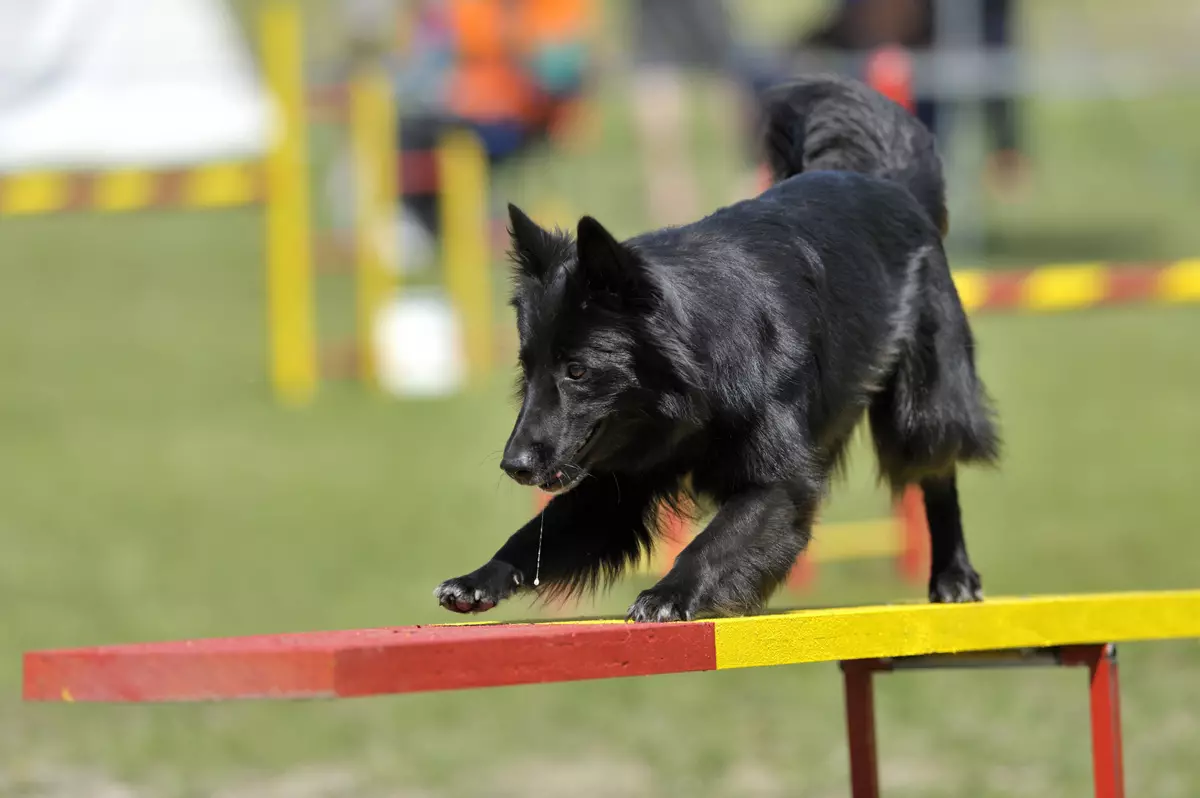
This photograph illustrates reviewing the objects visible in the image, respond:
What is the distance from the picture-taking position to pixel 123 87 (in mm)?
11289

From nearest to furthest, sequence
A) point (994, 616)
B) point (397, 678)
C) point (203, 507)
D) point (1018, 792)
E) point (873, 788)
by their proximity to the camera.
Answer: point (397, 678)
point (994, 616)
point (873, 788)
point (1018, 792)
point (203, 507)

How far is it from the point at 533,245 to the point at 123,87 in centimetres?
877

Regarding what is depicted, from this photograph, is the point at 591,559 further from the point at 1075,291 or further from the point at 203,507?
the point at 203,507

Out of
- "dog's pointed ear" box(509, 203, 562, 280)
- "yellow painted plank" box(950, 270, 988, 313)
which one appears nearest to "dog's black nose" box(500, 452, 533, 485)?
"dog's pointed ear" box(509, 203, 562, 280)

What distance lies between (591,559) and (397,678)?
110 cm

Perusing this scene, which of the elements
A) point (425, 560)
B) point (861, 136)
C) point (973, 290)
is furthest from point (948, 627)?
point (425, 560)

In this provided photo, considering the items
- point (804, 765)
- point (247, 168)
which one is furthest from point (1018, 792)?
point (247, 168)

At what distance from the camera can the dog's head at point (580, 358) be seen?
312 cm

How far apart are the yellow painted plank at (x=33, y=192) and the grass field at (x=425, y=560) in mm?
1588

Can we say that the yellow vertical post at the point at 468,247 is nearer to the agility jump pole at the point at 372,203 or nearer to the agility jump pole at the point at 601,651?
the agility jump pole at the point at 372,203

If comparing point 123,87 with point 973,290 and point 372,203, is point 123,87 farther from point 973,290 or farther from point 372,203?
point 973,290

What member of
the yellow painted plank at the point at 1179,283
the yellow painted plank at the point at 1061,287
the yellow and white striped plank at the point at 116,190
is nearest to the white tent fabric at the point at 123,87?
the yellow and white striped plank at the point at 116,190

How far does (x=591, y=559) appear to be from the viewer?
11.6ft

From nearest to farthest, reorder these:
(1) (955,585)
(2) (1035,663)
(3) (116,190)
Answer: (2) (1035,663) < (1) (955,585) < (3) (116,190)
